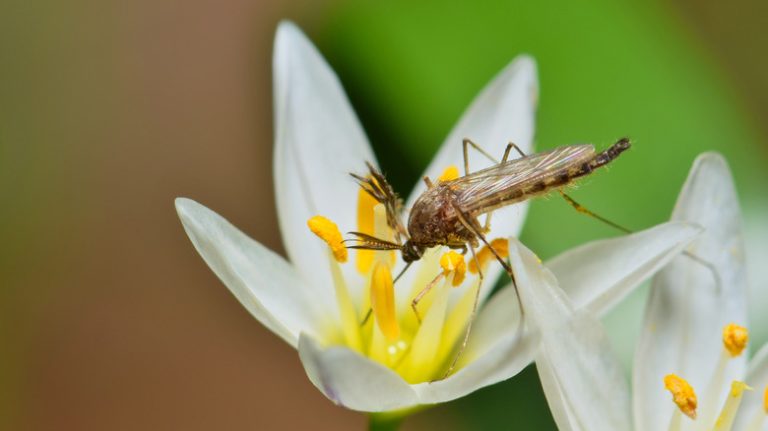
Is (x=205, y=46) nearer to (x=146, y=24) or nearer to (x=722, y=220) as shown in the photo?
(x=146, y=24)

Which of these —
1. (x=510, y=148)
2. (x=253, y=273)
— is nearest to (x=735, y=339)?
(x=510, y=148)

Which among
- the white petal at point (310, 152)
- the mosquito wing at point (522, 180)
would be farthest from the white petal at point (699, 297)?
the white petal at point (310, 152)

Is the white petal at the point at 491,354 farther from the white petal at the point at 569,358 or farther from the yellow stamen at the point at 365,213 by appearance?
the yellow stamen at the point at 365,213

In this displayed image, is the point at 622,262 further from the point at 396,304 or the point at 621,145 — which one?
the point at 396,304

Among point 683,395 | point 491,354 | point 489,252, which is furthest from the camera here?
point 489,252

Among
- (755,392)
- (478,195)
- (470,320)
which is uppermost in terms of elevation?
(478,195)

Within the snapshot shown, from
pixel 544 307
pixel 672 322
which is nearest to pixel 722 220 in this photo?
pixel 672 322

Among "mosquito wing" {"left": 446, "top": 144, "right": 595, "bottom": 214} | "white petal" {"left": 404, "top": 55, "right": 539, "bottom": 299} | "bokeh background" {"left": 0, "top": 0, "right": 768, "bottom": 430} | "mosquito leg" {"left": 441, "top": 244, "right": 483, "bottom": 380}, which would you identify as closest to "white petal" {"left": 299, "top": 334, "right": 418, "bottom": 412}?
"mosquito leg" {"left": 441, "top": 244, "right": 483, "bottom": 380}
